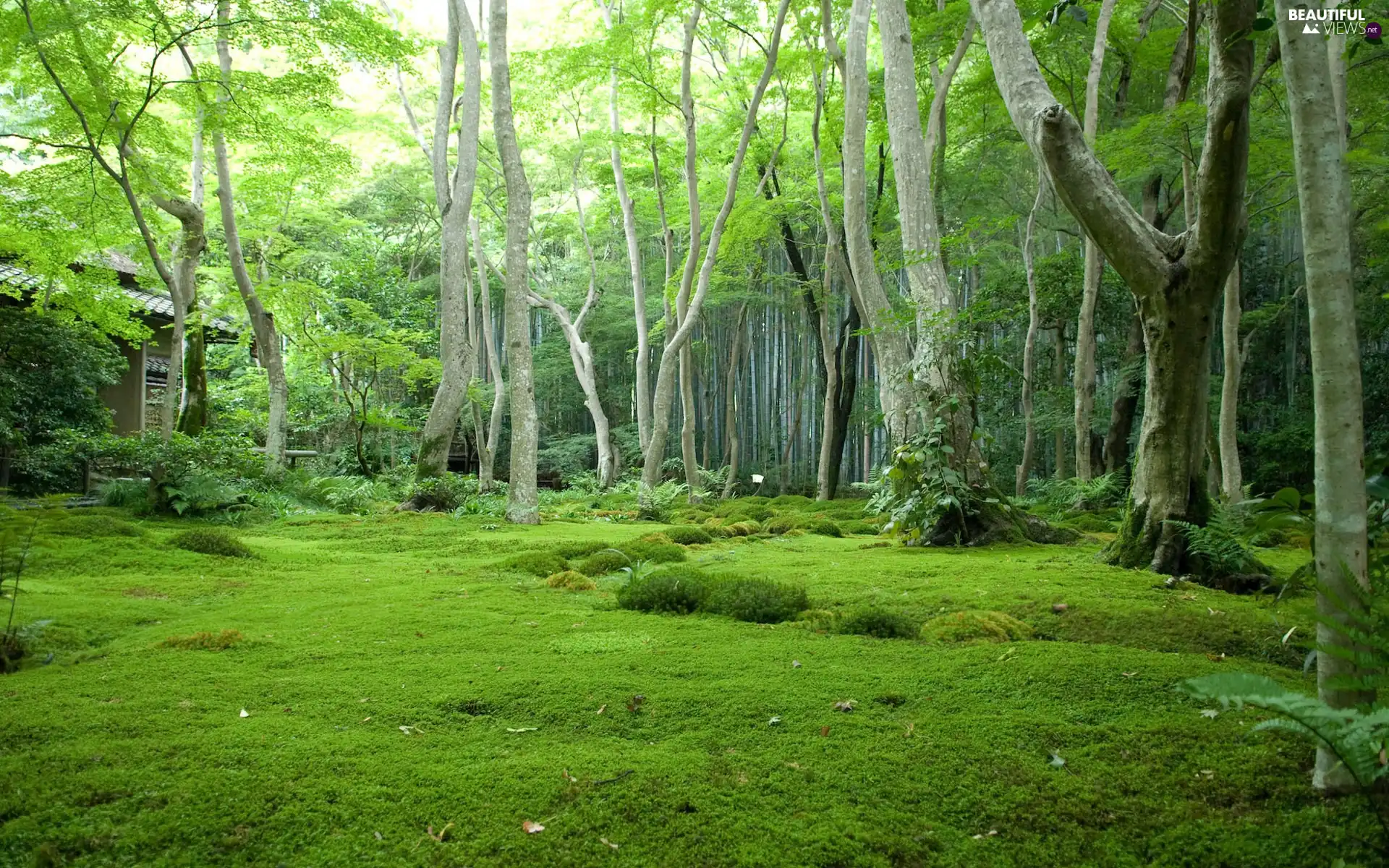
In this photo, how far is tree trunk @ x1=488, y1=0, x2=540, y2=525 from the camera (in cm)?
867

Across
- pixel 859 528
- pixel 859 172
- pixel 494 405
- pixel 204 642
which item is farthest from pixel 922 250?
pixel 494 405

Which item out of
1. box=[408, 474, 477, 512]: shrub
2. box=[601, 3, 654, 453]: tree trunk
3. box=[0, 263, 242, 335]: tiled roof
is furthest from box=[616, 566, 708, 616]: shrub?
box=[601, 3, 654, 453]: tree trunk

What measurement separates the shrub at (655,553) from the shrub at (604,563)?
7 cm

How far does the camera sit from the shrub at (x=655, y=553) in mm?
5336

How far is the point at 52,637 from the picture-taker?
119 inches

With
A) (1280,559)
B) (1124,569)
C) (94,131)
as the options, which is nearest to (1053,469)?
(1280,559)

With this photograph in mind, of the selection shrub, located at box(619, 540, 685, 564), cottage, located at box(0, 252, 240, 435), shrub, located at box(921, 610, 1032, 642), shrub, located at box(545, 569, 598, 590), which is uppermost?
cottage, located at box(0, 252, 240, 435)

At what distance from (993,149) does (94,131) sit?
1191 centimetres

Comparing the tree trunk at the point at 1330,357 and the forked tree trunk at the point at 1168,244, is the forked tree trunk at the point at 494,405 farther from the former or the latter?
the tree trunk at the point at 1330,357

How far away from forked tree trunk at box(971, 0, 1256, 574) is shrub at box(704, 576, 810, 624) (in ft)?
6.23

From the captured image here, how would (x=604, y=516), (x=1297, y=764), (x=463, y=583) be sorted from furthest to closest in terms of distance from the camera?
(x=604, y=516) → (x=463, y=583) → (x=1297, y=764)

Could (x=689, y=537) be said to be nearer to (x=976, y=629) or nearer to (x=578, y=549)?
(x=578, y=549)

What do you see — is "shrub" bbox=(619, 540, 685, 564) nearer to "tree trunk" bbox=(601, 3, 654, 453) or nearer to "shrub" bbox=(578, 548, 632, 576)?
"shrub" bbox=(578, 548, 632, 576)

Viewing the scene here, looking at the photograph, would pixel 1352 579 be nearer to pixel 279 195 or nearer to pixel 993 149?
pixel 993 149
